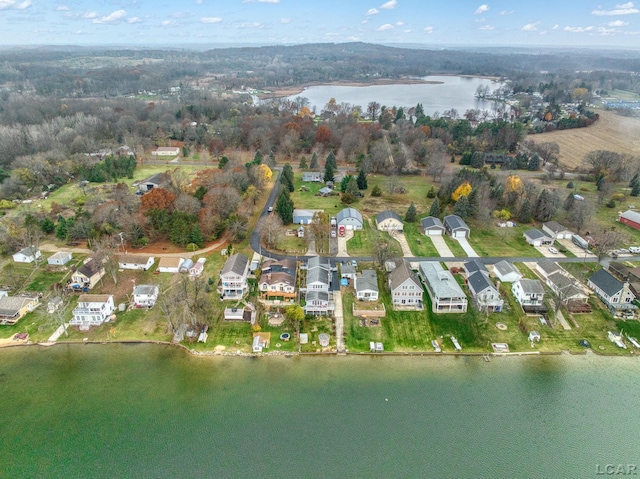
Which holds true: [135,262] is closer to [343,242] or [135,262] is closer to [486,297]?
[343,242]

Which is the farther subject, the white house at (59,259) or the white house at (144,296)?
the white house at (59,259)

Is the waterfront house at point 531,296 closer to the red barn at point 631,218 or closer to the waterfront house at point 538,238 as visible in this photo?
the waterfront house at point 538,238

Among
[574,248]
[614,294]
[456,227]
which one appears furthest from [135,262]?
[574,248]

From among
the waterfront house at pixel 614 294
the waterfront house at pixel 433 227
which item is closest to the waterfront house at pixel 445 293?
the waterfront house at pixel 433 227

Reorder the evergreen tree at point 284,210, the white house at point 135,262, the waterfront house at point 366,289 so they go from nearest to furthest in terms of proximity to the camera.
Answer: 1. the waterfront house at point 366,289
2. the white house at point 135,262
3. the evergreen tree at point 284,210

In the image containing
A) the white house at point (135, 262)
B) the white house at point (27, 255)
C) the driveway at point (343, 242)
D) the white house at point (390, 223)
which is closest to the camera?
the white house at point (135, 262)

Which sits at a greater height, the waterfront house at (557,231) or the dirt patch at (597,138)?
the dirt patch at (597,138)

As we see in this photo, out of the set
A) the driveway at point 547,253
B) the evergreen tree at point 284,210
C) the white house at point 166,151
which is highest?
the evergreen tree at point 284,210
